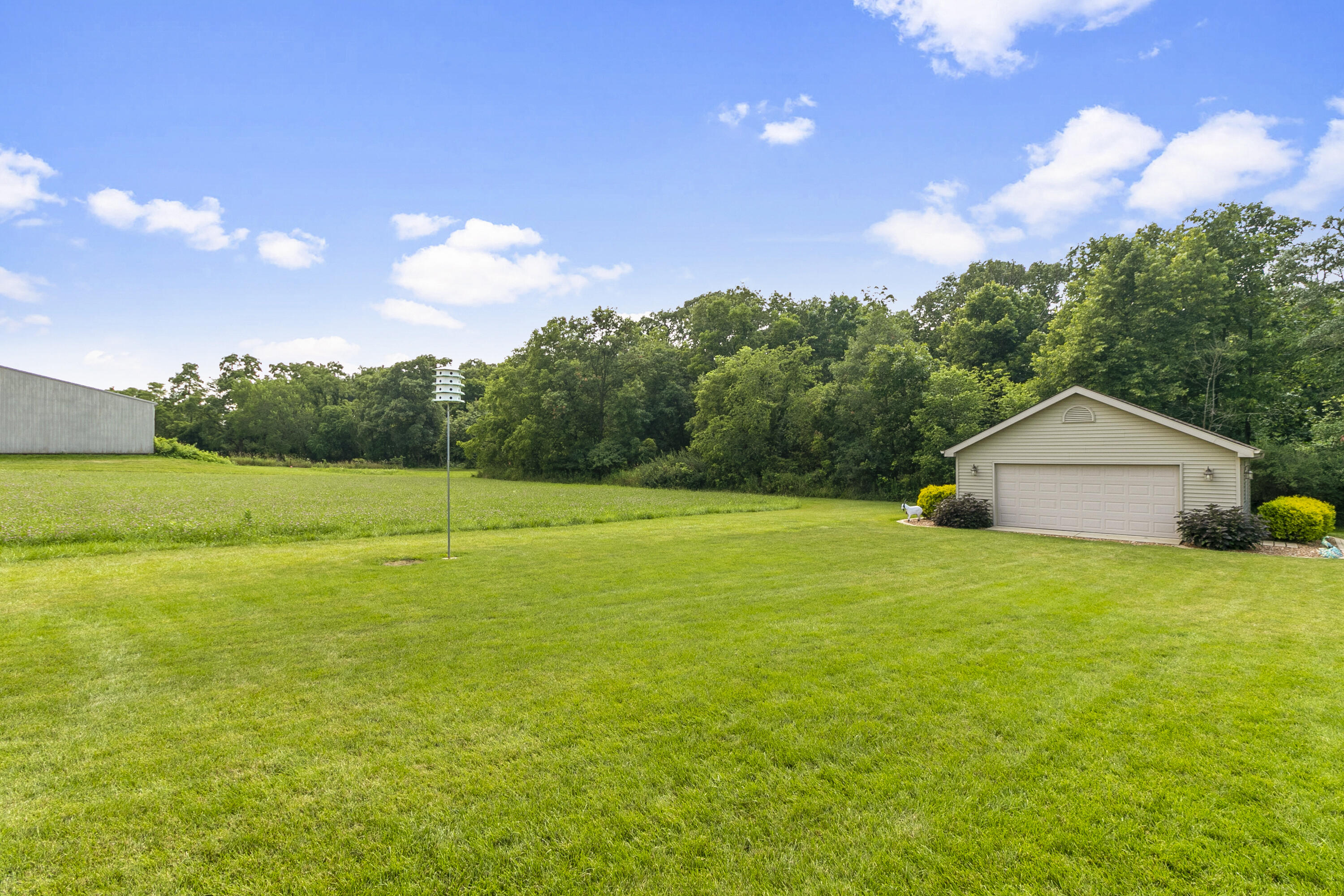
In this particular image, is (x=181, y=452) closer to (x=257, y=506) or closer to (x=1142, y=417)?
(x=257, y=506)

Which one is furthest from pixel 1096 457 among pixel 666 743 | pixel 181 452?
pixel 181 452

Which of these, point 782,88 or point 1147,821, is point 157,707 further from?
point 782,88

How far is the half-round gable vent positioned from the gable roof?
0.27 metres

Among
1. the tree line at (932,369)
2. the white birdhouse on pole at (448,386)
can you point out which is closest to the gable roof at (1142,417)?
the tree line at (932,369)

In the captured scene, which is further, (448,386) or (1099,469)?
(1099,469)

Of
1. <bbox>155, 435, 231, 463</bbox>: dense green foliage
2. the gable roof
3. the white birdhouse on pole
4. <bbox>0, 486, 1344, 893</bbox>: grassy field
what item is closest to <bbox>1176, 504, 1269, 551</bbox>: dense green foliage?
the gable roof

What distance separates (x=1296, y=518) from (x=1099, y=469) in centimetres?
366

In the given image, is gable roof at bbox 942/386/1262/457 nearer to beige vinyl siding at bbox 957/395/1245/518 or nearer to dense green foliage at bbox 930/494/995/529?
beige vinyl siding at bbox 957/395/1245/518

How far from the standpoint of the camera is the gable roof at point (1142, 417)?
12.9 meters

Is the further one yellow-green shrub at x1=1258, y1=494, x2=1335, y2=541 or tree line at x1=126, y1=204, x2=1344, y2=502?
tree line at x1=126, y1=204, x2=1344, y2=502

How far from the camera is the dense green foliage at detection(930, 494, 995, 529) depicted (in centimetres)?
1600

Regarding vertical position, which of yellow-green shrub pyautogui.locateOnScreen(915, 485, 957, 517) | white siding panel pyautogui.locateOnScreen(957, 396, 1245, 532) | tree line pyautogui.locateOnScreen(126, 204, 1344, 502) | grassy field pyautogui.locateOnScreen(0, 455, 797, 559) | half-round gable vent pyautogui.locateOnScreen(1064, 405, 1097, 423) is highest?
tree line pyautogui.locateOnScreen(126, 204, 1344, 502)

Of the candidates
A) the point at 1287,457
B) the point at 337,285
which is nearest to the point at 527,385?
the point at 337,285

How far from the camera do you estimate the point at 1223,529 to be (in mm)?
12359
